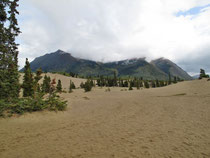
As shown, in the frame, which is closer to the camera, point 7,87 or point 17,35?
point 7,87

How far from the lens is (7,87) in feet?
43.7

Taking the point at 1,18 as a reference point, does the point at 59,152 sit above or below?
below

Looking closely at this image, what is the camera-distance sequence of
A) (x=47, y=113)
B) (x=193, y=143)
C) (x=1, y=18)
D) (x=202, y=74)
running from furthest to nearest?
1. (x=202, y=74)
2. (x=1, y=18)
3. (x=47, y=113)
4. (x=193, y=143)

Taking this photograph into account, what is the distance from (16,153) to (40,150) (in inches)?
38.2

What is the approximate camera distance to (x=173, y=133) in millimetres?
6457

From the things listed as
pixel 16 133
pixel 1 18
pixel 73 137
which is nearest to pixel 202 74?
pixel 73 137

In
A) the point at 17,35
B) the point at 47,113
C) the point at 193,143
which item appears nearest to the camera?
the point at 193,143

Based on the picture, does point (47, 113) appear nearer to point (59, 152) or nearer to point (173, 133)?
point (59, 152)

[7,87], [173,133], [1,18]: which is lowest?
[173,133]

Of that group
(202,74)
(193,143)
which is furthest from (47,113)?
(202,74)

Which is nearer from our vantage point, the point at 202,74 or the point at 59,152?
the point at 59,152

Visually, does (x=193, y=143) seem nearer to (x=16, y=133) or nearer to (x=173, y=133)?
(x=173, y=133)

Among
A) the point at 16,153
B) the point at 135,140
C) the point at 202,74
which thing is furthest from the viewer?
the point at 202,74

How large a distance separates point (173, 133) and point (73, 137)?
5.87 meters
